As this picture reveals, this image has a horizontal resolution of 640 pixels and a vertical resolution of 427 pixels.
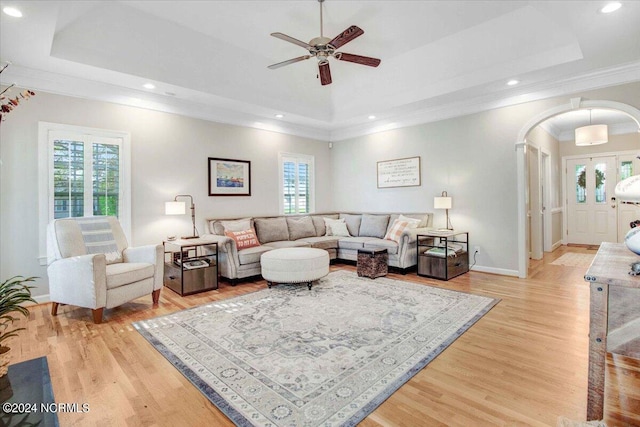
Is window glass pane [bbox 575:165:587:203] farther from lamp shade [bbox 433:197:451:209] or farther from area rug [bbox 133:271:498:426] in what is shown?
area rug [bbox 133:271:498:426]

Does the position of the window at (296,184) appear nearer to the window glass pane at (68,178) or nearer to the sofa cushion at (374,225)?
the sofa cushion at (374,225)

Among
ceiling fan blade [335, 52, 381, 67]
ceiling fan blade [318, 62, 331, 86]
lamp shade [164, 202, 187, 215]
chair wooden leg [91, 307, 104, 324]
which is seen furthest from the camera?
lamp shade [164, 202, 187, 215]

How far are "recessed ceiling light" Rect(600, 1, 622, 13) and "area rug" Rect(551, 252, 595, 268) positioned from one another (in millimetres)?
4262

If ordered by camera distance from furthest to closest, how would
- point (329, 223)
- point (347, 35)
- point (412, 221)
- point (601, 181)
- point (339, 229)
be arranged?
point (601, 181)
point (329, 223)
point (339, 229)
point (412, 221)
point (347, 35)

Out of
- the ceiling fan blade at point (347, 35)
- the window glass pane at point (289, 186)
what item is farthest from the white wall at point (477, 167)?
the ceiling fan blade at point (347, 35)

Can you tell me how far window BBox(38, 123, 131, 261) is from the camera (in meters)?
3.84

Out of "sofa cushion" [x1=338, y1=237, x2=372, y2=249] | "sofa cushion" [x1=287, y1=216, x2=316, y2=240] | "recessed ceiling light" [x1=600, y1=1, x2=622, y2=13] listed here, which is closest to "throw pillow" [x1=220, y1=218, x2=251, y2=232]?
"sofa cushion" [x1=287, y1=216, x2=316, y2=240]

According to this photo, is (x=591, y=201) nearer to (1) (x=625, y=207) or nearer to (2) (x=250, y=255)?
(1) (x=625, y=207)

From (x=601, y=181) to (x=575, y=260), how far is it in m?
2.81

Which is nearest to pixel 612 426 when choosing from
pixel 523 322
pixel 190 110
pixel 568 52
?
pixel 523 322

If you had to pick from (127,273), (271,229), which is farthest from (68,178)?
(271,229)

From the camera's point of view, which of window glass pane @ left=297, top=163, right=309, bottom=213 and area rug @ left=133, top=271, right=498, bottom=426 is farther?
window glass pane @ left=297, top=163, right=309, bottom=213

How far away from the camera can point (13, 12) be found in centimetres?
265

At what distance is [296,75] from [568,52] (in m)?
3.67
